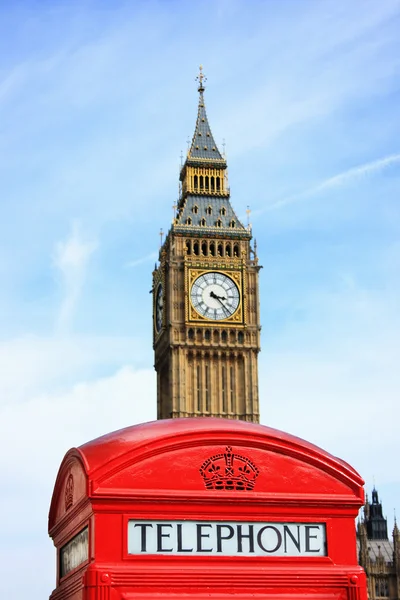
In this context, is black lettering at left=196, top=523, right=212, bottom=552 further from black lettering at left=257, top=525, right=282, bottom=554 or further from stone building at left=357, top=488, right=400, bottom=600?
stone building at left=357, top=488, right=400, bottom=600

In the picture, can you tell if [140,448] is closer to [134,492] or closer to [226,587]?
[134,492]

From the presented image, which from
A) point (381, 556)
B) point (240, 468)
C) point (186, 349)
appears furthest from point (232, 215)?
point (240, 468)

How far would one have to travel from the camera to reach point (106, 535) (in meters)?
8.83

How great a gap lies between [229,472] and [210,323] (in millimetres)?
59455

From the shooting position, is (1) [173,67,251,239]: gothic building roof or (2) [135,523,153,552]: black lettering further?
(1) [173,67,251,239]: gothic building roof

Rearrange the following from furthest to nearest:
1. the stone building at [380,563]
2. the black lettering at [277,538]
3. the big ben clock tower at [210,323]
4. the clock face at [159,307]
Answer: the stone building at [380,563]
the clock face at [159,307]
the big ben clock tower at [210,323]
the black lettering at [277,538]

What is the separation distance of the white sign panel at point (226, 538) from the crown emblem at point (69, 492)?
3.81 ft

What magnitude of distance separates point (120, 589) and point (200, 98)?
72651mm

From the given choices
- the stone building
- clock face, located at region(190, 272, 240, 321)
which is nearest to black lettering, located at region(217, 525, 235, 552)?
clock face, located at region(190, 272, 240, 321)

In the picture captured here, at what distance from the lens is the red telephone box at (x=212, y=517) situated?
29.1 ft

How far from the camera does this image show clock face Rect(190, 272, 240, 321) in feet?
227

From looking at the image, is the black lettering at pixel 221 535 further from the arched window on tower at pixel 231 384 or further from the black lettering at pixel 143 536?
the arched window on tower at pixel 231 384

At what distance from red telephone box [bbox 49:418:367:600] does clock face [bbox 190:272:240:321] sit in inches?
2332

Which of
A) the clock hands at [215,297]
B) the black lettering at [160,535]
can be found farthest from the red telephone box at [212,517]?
the clock hands at [215,297]
